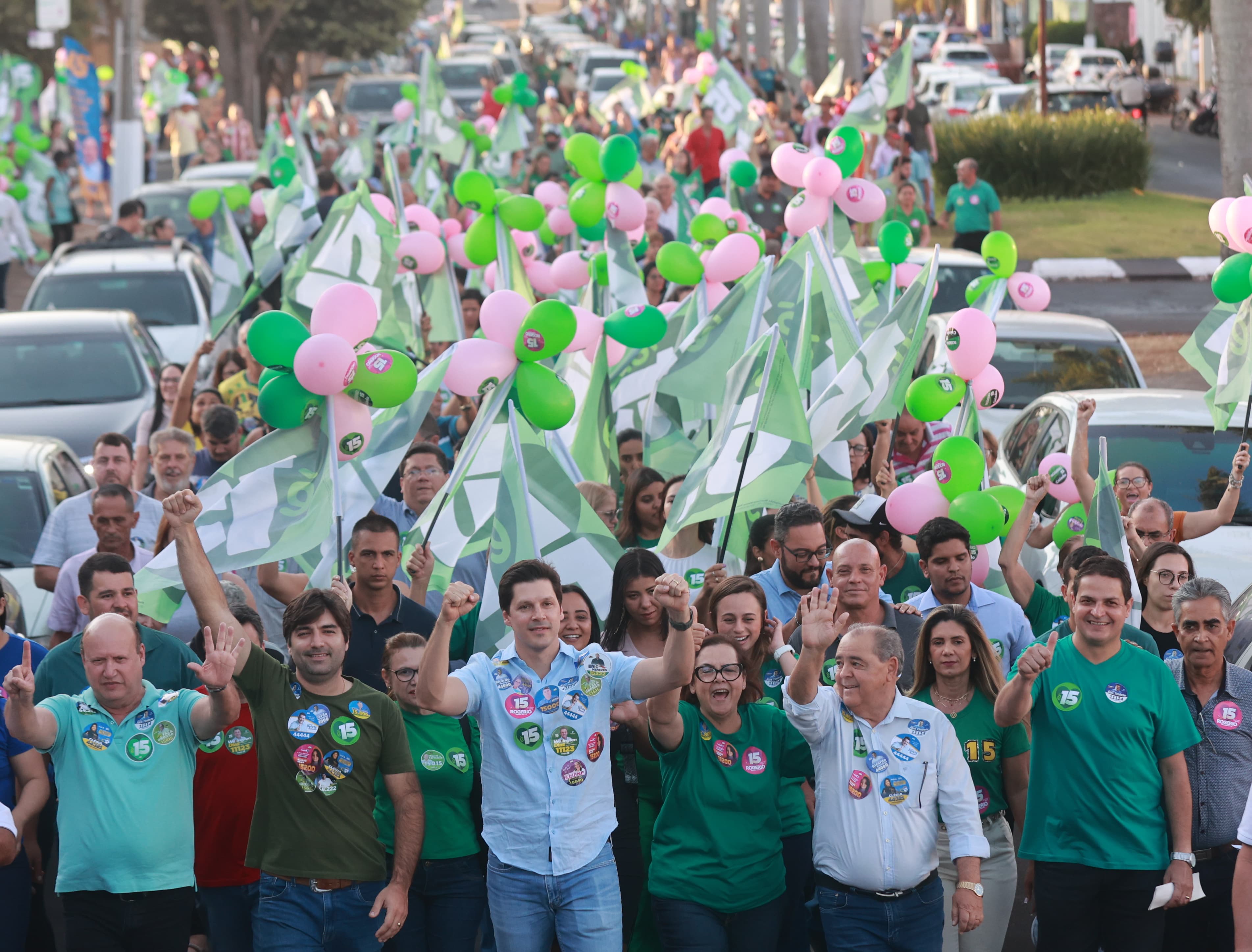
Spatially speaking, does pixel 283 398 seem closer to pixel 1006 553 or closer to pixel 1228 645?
pixel 1006 553

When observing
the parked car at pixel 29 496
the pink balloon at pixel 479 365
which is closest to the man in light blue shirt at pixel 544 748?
the pink balloon at pixel 479 365

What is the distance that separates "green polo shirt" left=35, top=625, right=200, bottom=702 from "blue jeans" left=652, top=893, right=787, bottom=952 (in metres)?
1.90

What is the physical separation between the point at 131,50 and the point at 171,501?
69.1 feet

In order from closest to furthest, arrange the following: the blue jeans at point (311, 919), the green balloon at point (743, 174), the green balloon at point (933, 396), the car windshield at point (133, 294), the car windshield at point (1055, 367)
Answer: the blue jeans at point (311, 919)
the green balloon at point (933, 396)
the car windshield at point (1055, 367)
the green balloon at point (743, 174)
the car windshield at point (133, 294)

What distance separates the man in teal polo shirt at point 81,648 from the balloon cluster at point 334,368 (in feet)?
3.20

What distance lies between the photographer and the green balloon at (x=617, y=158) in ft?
37.5

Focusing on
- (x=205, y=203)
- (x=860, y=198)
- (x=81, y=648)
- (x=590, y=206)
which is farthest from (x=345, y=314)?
(x=205, y=203)

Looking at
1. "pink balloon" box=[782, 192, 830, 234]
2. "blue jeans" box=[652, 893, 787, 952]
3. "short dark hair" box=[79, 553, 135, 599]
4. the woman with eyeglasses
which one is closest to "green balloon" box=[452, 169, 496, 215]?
"pink balloon" box=[782, 192, 830, 234]

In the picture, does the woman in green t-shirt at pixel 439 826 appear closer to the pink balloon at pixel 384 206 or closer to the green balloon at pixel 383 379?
the green balloon at pixel 383 379

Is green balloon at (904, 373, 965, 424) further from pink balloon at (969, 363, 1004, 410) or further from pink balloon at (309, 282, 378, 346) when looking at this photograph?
pink balloon at (309, 282, 378, 346)

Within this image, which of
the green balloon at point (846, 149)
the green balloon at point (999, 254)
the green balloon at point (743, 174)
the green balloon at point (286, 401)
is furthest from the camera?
the green balloon at point (743, 174)

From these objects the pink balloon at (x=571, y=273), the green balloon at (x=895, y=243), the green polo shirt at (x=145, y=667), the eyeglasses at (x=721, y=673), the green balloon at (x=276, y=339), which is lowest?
the green polo shirt at (x=145, y=667)

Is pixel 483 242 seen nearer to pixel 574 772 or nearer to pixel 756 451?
pixel 756 451

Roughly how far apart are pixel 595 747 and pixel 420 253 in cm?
733
